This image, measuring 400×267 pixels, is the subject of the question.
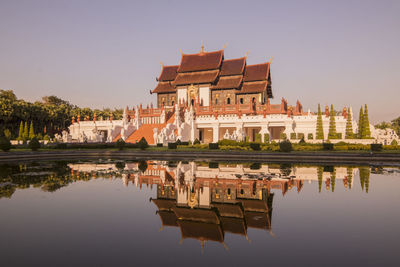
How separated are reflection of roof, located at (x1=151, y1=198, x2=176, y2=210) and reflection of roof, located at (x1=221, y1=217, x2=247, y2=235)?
1.94 metres

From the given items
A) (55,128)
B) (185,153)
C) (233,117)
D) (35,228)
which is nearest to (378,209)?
(35,228)

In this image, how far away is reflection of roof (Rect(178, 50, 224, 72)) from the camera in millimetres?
50719

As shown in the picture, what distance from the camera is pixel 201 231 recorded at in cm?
639

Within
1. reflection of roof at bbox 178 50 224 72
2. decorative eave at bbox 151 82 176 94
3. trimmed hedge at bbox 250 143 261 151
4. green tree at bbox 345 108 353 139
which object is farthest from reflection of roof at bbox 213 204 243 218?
decorative eave at bbox 151 82 176 94

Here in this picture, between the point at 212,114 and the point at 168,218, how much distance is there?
114 feet

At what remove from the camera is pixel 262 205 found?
342 inches

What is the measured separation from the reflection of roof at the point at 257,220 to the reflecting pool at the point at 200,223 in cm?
2

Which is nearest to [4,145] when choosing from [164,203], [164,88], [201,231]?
[164,203]

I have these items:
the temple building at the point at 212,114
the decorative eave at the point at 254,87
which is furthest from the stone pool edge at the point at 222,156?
the decorative eave at the point at 254,87

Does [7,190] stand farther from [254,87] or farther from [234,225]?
[254,87]

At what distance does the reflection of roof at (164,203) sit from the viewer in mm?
8492

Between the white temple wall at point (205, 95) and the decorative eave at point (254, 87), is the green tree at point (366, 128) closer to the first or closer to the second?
the decorative eave at point (254, 87)

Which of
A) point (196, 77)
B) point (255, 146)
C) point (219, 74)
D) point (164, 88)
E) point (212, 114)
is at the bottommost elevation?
point (255, 146)

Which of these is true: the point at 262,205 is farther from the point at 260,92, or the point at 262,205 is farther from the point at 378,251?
the point at 260,92
